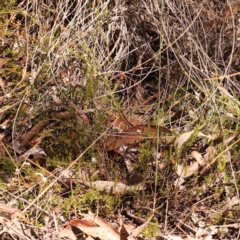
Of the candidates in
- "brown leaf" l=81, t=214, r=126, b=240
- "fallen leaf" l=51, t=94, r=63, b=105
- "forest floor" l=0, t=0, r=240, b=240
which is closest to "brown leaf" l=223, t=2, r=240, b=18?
"forest floor" l=0, t=0, r=240, b=240

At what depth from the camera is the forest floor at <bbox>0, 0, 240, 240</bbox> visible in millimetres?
1872

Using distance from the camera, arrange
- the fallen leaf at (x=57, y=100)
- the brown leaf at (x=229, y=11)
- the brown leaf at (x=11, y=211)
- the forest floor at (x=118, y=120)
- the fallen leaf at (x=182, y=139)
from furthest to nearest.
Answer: the brown leaf at (x=229, y=11) → the fallen leaf at (x=57, y=100) → the fallen leaf at (x=182, y=139) → the forest floor at (x=118, y=120) → the brown leaf at (x=11, y=211)

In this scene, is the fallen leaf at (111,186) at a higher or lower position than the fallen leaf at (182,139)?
lower

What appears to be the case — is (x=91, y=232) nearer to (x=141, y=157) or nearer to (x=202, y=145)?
(x=141, y=157)

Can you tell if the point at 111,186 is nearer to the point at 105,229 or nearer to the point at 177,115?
the point at 105,229

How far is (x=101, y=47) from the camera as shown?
99.0 inches

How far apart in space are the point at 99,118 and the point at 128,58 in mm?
595

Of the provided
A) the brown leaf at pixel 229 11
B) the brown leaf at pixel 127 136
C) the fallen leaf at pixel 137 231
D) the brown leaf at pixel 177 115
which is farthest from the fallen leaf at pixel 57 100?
the brown leaf at pixel 229 11

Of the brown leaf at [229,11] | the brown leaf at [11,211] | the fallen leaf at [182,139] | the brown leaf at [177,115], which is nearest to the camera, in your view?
the brown leaf at [11,211]

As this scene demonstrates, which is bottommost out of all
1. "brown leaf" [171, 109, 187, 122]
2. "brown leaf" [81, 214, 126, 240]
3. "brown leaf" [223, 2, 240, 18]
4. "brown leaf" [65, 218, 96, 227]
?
"brown leaf" [81, 214, 126, 240]

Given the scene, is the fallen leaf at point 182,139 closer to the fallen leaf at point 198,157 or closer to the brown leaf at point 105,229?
the fallen leaf at point 198,157

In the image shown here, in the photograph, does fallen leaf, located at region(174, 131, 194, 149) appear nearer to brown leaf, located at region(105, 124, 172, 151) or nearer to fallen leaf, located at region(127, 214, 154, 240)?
brown leaf, located at region(105, 124, 172, 151)

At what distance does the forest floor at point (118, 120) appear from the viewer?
1.87 metres

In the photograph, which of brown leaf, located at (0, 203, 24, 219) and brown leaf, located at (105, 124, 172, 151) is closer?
brown leaf, located at (0, 203, 24, 219)
